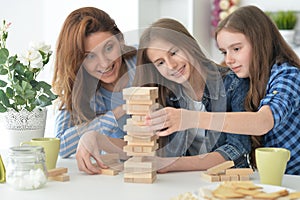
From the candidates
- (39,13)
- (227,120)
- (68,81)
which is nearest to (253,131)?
(227,120)

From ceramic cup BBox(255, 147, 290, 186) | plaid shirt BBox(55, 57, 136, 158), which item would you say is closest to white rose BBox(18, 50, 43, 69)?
plaid shirt BBox(55, 57, 136, 158)

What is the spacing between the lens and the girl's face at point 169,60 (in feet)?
5.34

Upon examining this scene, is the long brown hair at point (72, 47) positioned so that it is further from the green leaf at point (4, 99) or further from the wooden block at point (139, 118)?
the wooden block at point (139, 118)

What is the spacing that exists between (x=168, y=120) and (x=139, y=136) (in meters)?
0.08

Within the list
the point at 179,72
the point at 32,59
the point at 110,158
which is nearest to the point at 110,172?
the point at 110,158

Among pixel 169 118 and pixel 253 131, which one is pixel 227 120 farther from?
pixel 169 118

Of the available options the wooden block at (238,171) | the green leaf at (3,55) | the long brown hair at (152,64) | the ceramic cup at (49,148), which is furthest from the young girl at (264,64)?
the green leaf at (3,55)

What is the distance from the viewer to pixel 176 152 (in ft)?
5.15

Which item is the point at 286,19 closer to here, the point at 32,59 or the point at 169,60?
the point at 169,60

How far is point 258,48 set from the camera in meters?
1.81

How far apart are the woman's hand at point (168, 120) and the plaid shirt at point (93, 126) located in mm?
301

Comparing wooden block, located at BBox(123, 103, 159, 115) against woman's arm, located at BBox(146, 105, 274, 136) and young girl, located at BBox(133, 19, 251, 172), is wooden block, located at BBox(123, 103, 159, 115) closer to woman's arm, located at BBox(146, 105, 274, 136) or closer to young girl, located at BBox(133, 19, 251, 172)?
woman's arm, located at BBox(146, 105, 274, 136)

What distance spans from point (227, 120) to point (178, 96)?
1.00 ft

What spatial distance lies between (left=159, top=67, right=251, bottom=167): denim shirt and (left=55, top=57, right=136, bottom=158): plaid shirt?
17 cm
